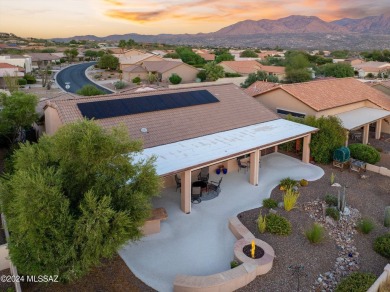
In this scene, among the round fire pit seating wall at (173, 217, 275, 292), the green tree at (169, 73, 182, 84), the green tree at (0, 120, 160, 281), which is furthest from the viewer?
the green tree at (169, 73, 182, 84)

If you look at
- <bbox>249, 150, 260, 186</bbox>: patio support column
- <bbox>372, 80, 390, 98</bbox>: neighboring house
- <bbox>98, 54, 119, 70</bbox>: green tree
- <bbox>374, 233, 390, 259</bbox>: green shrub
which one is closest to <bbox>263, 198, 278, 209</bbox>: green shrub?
<bbox>249, 150, 260, 186</bbox>: patio support column

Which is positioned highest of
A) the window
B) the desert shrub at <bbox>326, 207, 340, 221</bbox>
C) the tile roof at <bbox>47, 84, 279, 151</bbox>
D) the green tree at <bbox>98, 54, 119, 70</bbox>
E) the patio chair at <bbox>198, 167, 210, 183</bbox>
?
the green tree at <bbox>98, 54, 119, 70</bbox>

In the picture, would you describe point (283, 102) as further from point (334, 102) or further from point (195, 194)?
point (195, 194)

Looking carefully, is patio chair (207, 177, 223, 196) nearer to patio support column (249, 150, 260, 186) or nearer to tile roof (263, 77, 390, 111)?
patio support column (249, 150, 260, 186)

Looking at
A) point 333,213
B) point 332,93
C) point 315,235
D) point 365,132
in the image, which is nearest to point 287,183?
point 333,213

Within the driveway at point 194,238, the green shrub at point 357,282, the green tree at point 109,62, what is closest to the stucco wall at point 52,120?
the driveway at point 194,238

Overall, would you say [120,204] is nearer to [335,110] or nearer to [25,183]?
[25,183]
